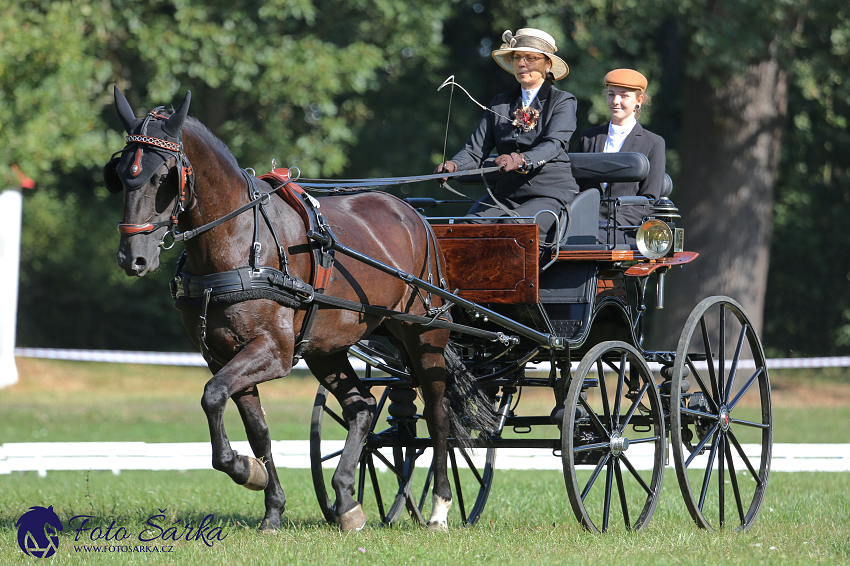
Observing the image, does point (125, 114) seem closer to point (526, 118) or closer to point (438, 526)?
point (526, 118)

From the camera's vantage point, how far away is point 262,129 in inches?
682

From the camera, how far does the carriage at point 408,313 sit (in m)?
4.91

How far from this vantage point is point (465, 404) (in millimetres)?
6172

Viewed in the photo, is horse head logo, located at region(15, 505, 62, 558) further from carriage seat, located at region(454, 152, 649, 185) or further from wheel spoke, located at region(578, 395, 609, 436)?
carriage seat, located at region(454, 152, 649, 185)

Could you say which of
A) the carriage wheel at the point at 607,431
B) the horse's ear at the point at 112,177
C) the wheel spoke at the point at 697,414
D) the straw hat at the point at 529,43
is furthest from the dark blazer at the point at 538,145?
the horse's ear at the point at 112,177

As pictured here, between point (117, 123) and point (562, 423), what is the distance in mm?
15896

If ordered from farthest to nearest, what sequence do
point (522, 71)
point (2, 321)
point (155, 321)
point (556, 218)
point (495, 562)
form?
point (155, 321), point (2, 321), point (522, 71), point (556, 218), point (495, 562)

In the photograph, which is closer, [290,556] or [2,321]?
[290,556]

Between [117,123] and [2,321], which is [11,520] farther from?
[117,123]

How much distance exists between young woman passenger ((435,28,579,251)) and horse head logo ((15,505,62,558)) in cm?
281

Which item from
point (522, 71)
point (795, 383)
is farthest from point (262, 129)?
point (522, 71)

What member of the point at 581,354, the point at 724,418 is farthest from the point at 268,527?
the point at 724,418

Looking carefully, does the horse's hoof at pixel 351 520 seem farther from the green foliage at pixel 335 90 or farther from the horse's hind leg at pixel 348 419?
the green foliage at pixel 335 90

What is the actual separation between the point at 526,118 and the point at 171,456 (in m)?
5.02
